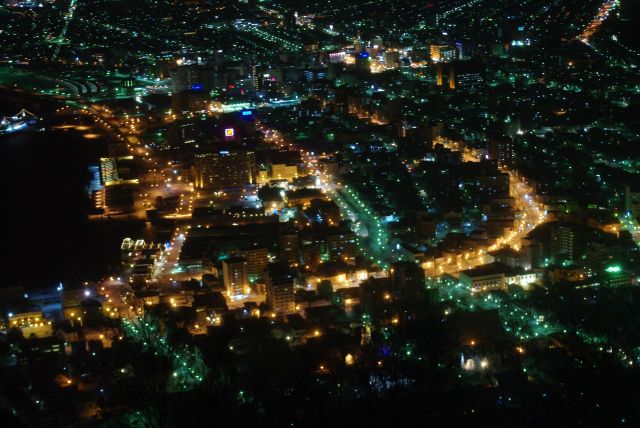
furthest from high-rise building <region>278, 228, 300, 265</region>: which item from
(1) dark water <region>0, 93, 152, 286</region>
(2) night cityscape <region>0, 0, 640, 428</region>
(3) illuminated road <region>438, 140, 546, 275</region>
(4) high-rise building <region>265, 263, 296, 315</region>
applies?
(1) dark water <region>0, 93, 152, 286</region>

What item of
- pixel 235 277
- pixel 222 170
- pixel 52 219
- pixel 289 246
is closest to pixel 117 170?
pixel 222 170

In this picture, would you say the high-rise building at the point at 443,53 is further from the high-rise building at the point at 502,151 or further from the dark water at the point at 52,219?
the dark water at the point at 52,219

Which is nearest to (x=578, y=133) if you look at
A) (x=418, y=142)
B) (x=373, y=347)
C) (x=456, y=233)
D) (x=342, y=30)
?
(x=418, y=142)

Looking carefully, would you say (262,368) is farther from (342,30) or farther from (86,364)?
(342,30)

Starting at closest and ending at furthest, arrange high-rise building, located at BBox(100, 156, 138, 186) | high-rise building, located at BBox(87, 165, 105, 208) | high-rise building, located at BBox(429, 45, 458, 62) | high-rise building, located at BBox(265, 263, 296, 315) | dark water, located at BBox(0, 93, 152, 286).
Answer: high-rise building, located at BBox(265, 263, 296, 315) < dark water, located at BBox(0, 93, 152, 286) < high-rise building, located at BBox(87, 165, 105, 208) < high-rise building, located at BBox(100, 156, 138, 186) < high-rise building, located at BBox(429, 45, 458, 62)

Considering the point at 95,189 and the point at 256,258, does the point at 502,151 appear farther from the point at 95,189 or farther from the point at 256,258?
the point at 95,189

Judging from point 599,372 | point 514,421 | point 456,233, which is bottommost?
point 456,233

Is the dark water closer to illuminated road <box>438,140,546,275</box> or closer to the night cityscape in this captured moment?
the night cityscape
